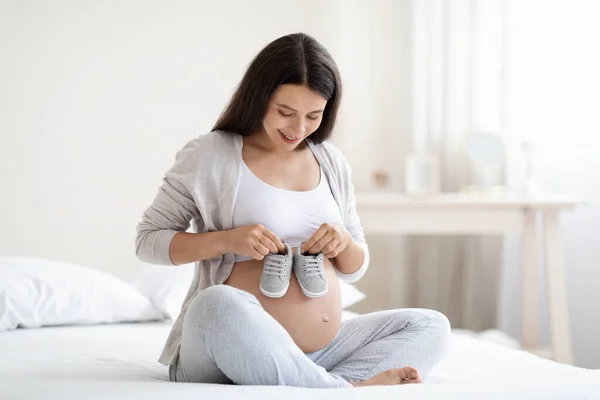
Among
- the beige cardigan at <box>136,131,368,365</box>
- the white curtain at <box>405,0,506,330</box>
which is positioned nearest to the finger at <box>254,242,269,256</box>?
the beige cardigan at <box>136,131,368,365</box>

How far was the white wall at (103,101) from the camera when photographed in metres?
2.75

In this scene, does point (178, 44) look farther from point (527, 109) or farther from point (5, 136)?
point (527, 109)

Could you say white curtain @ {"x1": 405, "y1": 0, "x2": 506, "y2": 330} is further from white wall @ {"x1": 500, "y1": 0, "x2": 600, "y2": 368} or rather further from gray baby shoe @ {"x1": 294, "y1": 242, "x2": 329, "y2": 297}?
gray baby shoe @ {"x1": 294, "y1": 242, "x2": 329, "y2": 297}

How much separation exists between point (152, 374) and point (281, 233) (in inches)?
13.5

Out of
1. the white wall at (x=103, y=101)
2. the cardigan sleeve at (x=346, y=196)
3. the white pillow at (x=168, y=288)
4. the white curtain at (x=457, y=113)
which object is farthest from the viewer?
the white curtain at (x=457, y=113)

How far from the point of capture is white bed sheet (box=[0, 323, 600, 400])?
119 centimetres

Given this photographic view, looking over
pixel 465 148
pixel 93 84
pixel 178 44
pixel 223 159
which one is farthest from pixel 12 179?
pixel 465 148

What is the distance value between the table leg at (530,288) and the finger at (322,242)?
1.78 m

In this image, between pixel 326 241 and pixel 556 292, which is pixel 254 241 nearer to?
pixel 326 241

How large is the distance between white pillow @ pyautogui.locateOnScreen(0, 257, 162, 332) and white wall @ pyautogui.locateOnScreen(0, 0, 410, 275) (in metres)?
0.48

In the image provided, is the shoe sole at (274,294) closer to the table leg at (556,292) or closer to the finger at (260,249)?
the finger at (260,249)

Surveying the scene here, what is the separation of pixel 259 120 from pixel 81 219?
151 centimetres

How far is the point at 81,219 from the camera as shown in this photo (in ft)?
9.37

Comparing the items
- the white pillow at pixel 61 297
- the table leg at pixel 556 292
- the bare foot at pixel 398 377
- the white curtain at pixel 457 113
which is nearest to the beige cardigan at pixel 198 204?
the bare foot at pixel 398 377
